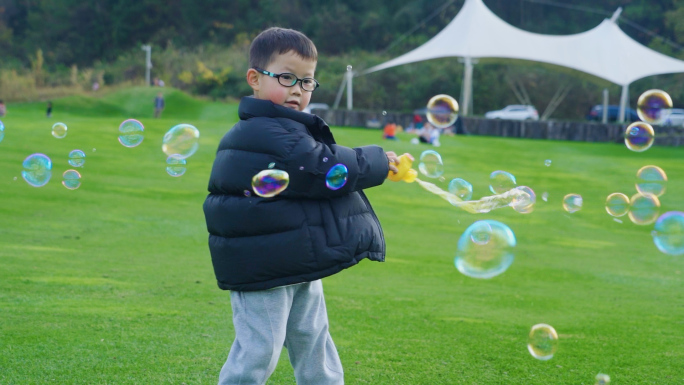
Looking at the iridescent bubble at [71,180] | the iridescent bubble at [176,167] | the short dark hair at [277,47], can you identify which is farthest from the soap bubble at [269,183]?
the iridescent bubble at [71,180]

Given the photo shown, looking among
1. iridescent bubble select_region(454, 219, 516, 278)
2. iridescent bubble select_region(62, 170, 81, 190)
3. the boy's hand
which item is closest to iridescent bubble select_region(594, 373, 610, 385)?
iridescent bubble select_region(454, 219, 516, 278)

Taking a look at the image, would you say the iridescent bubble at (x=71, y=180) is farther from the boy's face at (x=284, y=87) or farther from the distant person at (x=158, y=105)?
the distant person at (x=158, y=105)

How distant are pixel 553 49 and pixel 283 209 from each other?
33.3 m

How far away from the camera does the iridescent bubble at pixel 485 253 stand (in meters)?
4.22

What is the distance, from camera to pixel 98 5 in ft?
208

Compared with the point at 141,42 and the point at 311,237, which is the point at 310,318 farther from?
the point at 141,42

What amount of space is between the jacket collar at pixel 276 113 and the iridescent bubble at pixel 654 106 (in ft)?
13.3

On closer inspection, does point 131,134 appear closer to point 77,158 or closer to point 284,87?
point 77,158

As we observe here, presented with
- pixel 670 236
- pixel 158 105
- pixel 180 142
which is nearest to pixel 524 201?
pixel 670 236

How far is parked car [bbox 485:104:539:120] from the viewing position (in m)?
42.6

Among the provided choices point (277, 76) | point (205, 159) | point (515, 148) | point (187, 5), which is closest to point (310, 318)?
point (277, 76)

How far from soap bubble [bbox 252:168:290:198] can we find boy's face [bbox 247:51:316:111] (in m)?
0.39

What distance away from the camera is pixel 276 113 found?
3.24 metres

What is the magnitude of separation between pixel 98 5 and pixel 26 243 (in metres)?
60.2
